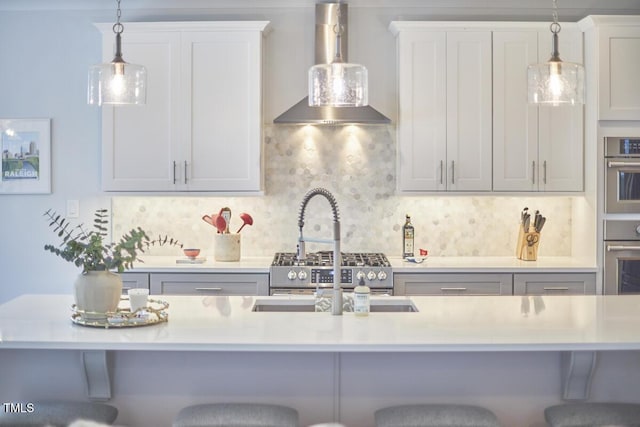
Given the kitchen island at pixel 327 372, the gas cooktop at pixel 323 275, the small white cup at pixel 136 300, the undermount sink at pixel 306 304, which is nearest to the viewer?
the kitchen island at pixel 327 372

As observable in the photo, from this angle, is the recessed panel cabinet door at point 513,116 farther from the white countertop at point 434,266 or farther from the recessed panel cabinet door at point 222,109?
the recessed panel cabinet door at point 222,109

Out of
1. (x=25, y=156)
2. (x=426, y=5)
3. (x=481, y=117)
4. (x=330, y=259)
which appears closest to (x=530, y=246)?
(x=481, y=117)

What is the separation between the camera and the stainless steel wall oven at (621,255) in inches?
174

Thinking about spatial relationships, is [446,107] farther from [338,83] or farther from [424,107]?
[338,83]

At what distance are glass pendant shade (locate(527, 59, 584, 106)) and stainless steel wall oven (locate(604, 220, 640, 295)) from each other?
181 cm

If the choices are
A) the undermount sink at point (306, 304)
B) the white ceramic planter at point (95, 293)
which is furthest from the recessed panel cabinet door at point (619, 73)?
the white ceramic planter at point (95, 293)

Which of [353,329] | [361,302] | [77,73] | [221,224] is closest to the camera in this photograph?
[353,329]

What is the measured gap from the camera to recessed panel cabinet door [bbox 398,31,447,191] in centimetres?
457

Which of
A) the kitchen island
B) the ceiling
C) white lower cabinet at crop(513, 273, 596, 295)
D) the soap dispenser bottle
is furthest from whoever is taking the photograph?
the ceiling

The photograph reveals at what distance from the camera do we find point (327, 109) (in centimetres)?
452

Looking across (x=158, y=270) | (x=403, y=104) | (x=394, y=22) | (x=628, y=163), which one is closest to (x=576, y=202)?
(x=628, y=163)

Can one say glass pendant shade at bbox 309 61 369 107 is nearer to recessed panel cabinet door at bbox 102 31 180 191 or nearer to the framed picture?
recessed panel cabinet door at bbox 102 31 180 191

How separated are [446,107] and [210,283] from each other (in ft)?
6.20

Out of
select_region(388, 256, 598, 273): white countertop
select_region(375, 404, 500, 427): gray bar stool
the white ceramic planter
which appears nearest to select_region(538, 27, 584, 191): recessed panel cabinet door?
select_region(388, 256, 598, 273): white countertop
